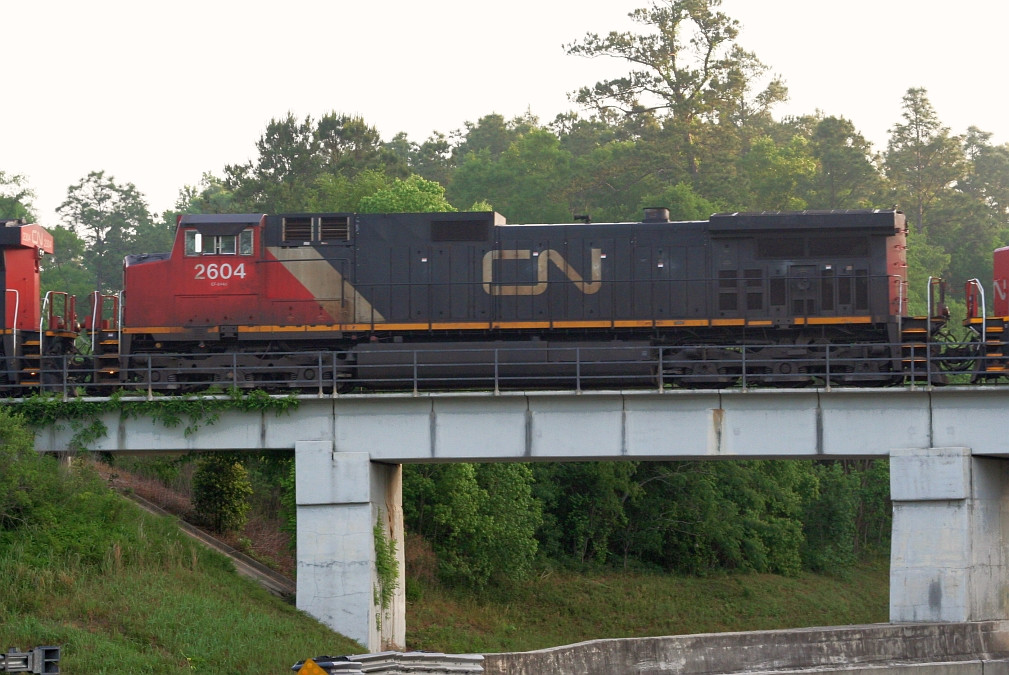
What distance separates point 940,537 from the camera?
877 inches

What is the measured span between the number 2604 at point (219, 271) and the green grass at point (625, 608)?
9.67 metres

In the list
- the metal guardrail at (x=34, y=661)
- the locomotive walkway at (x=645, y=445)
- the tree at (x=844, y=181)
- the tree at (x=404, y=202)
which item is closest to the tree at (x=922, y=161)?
the tree at (x=844, y=181)

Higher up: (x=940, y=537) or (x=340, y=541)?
(x=940, y=537)

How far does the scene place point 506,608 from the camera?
112ft

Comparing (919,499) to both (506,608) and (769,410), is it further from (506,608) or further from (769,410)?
(506,608)

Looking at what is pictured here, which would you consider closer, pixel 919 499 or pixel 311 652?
pixel 311 652

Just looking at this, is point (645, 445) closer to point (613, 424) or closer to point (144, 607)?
point (613, 424)

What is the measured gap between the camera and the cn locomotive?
2636 centimetres

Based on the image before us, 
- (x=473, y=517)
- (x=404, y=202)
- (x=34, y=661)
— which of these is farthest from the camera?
(x=404, y=202)

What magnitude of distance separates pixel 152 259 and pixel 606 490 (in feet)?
64.3

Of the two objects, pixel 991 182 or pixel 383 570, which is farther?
pixel 991 182

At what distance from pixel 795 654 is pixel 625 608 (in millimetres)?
14287

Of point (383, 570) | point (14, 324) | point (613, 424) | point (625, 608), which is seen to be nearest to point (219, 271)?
point (14, 324)

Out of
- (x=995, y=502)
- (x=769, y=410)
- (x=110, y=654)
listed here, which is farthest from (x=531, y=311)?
(x=110, y=654)
